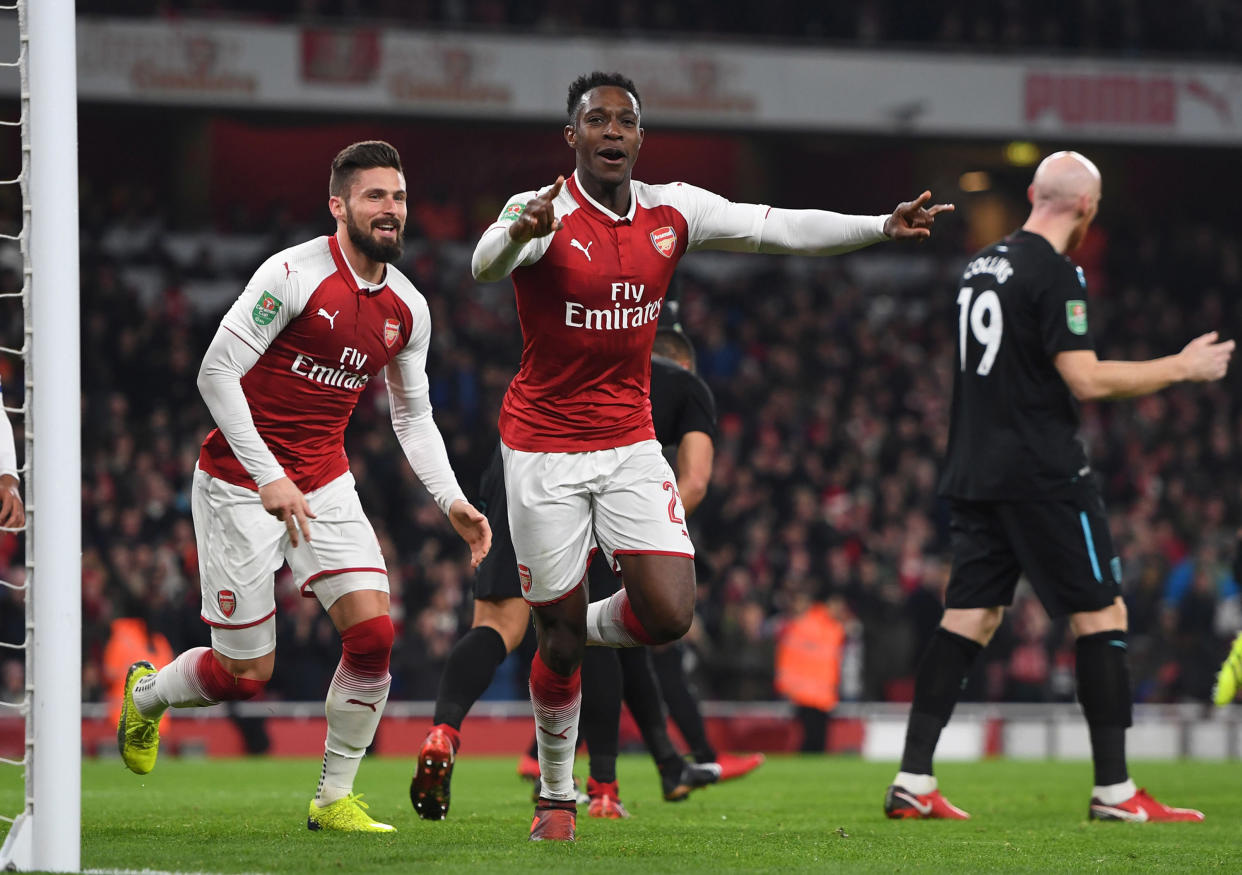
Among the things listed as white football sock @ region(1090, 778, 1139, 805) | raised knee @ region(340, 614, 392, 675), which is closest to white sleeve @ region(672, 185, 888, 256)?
raised knee @ region(340, 614, 392, 675)

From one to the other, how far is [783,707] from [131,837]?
9674 mm

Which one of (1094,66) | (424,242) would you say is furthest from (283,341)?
(1094,66)

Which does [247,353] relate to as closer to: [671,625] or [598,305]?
[598,305]

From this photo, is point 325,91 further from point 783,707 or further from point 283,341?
point 283,341

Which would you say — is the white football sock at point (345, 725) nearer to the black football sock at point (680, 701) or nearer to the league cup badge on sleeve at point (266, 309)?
the league cup badge on sleeve at point (266, 309)

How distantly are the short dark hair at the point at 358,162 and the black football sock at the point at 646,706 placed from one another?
2.62 metres

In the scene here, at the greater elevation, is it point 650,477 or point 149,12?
point 149,12

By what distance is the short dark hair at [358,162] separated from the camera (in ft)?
17.7

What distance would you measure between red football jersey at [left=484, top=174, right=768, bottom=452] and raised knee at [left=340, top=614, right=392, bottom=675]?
28.6 inches

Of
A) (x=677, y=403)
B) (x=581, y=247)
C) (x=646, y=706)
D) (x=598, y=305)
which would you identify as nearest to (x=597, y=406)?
(x=598, y=305)

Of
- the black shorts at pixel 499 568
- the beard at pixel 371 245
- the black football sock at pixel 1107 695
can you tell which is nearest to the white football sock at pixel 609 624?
the black shorts at pixel 499 568

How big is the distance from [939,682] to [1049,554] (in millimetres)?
628

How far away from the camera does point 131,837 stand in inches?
194

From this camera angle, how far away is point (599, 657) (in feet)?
20.9
